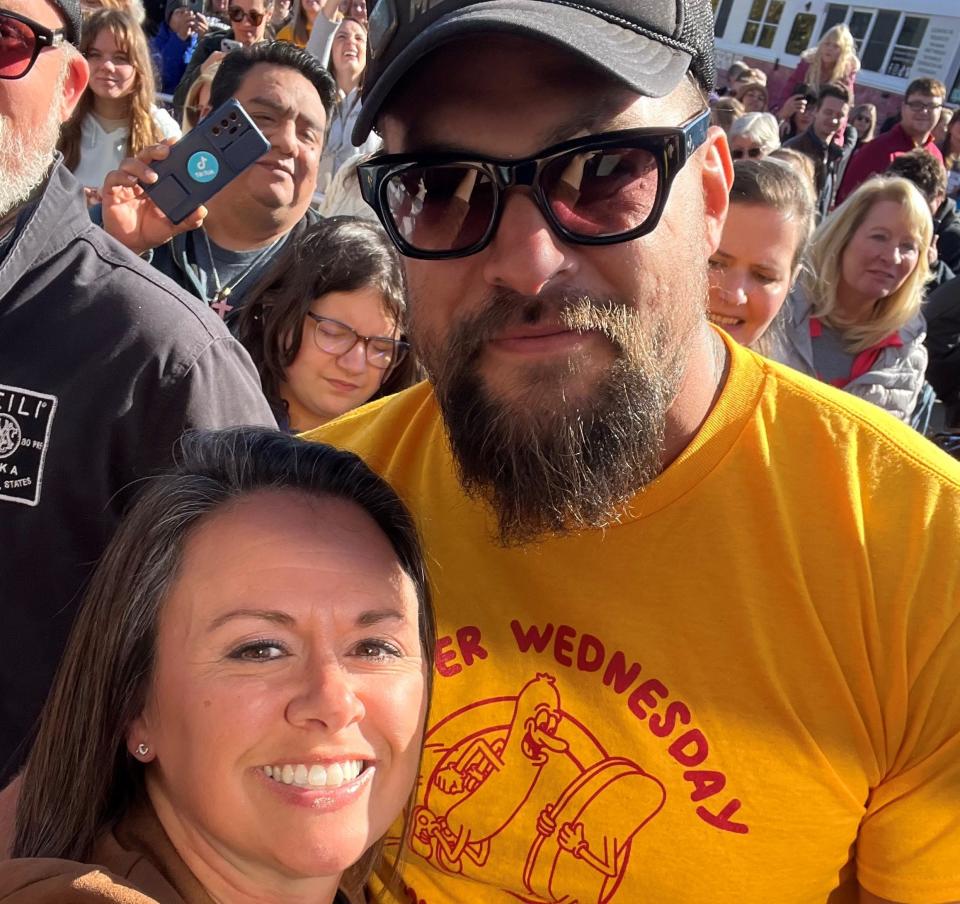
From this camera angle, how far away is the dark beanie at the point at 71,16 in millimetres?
1994

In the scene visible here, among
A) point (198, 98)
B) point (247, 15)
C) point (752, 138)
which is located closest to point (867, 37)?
point (752, 138)

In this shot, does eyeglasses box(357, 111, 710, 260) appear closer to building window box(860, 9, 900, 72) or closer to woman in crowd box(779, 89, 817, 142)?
woman in crowd box(779, 89, 817, 142)

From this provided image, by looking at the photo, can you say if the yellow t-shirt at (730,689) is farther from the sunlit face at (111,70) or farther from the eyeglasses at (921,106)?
the eyeglasses at (921,106)

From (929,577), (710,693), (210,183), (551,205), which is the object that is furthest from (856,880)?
(210,183)

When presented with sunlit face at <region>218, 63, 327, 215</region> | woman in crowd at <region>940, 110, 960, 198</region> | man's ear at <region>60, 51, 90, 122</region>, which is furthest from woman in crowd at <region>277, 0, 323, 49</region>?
woman in crowd at <region>940, 110, 960, 198</region>

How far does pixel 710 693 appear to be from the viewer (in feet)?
4.39

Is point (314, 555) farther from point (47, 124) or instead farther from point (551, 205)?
point (47, 124)

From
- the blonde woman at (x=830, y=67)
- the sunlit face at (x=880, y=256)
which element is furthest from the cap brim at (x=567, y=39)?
the blonde woman at (x=830, y=67)

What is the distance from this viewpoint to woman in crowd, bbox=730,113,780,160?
601 cm

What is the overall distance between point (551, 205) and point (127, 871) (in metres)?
1.01

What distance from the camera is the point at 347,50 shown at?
19.2ft

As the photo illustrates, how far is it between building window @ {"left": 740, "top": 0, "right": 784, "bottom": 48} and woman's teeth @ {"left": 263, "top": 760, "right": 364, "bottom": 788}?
86.8 ft

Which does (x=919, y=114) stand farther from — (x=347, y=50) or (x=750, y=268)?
(x=750, y=268)

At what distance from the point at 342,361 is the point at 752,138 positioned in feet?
13.3
